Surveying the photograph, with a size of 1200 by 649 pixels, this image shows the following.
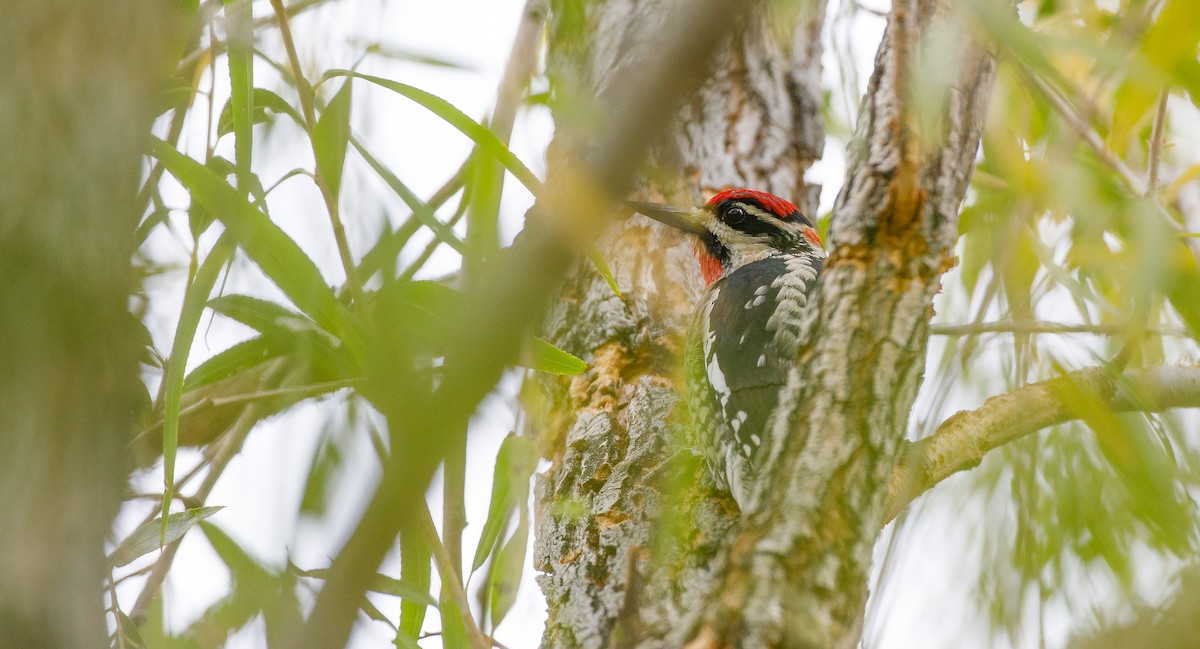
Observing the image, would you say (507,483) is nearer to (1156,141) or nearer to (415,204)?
(415,204)

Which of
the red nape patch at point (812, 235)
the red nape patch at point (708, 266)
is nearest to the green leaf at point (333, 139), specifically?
the red nape patch at point (708, 266)

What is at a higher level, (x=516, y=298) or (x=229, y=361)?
(x=229, y=361)

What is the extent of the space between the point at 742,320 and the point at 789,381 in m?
0.94

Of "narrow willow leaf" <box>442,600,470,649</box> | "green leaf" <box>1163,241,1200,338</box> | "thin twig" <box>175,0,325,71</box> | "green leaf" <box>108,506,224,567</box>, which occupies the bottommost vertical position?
"narrow willow leaf" <box>442,600,470,649</box>

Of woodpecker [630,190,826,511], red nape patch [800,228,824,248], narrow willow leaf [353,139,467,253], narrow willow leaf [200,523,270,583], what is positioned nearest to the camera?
narrow willow leaf [200,523,270,583]

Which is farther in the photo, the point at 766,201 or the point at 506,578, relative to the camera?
the point at 766,201

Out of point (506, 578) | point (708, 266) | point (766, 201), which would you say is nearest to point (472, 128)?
point (506, 578)

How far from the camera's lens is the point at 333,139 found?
1.16m

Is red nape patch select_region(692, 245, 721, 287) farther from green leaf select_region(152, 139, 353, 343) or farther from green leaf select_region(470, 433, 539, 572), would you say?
green leaf select_region(152, 139, 353, 343)

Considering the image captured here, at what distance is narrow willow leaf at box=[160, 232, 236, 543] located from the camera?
1.11 m

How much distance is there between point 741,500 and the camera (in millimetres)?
1567

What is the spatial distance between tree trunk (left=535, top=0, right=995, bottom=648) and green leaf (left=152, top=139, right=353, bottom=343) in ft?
1.36

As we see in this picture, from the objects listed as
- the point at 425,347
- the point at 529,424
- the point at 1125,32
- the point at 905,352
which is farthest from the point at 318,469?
the point at 529,424

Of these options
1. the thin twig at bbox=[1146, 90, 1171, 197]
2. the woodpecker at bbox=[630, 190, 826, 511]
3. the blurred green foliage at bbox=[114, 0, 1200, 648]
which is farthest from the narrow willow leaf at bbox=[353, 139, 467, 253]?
the thin twig at bbox=[1146, 90, 1171, 197]
